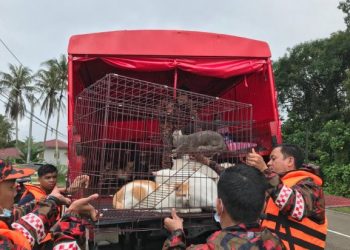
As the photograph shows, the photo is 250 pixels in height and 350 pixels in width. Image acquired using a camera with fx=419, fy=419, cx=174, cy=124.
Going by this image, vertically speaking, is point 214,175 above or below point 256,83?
below

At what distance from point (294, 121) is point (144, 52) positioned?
22.7 m

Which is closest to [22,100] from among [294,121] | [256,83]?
[294,121]

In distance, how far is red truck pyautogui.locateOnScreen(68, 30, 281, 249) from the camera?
3.26 metres

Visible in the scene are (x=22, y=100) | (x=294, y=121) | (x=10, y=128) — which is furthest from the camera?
(x=10, y=128)

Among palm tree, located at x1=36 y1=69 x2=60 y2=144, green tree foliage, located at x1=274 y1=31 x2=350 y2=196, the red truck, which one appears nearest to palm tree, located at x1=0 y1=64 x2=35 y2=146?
palm tree, located at x1=36 y1=69 x2=60 y2=144

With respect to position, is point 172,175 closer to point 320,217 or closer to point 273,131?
point 320,217

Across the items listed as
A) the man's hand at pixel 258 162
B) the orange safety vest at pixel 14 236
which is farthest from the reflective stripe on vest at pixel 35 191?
the man's hand at pixel 258 162

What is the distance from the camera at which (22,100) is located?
42.8 meters

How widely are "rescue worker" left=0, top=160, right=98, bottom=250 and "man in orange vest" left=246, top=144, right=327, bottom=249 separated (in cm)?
115

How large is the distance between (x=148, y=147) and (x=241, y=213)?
1985 mm

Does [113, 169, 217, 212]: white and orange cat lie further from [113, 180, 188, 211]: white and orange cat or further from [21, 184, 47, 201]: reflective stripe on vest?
[21, 184, 47, 201]: reflective stripe on vest

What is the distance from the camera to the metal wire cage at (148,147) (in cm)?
323

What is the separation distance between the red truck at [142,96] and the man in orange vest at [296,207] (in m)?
0.86

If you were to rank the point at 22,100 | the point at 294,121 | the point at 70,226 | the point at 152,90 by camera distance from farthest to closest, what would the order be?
the point at 22,100 < the point at 294,121 < the point at 152,90 < the point at 70,226
